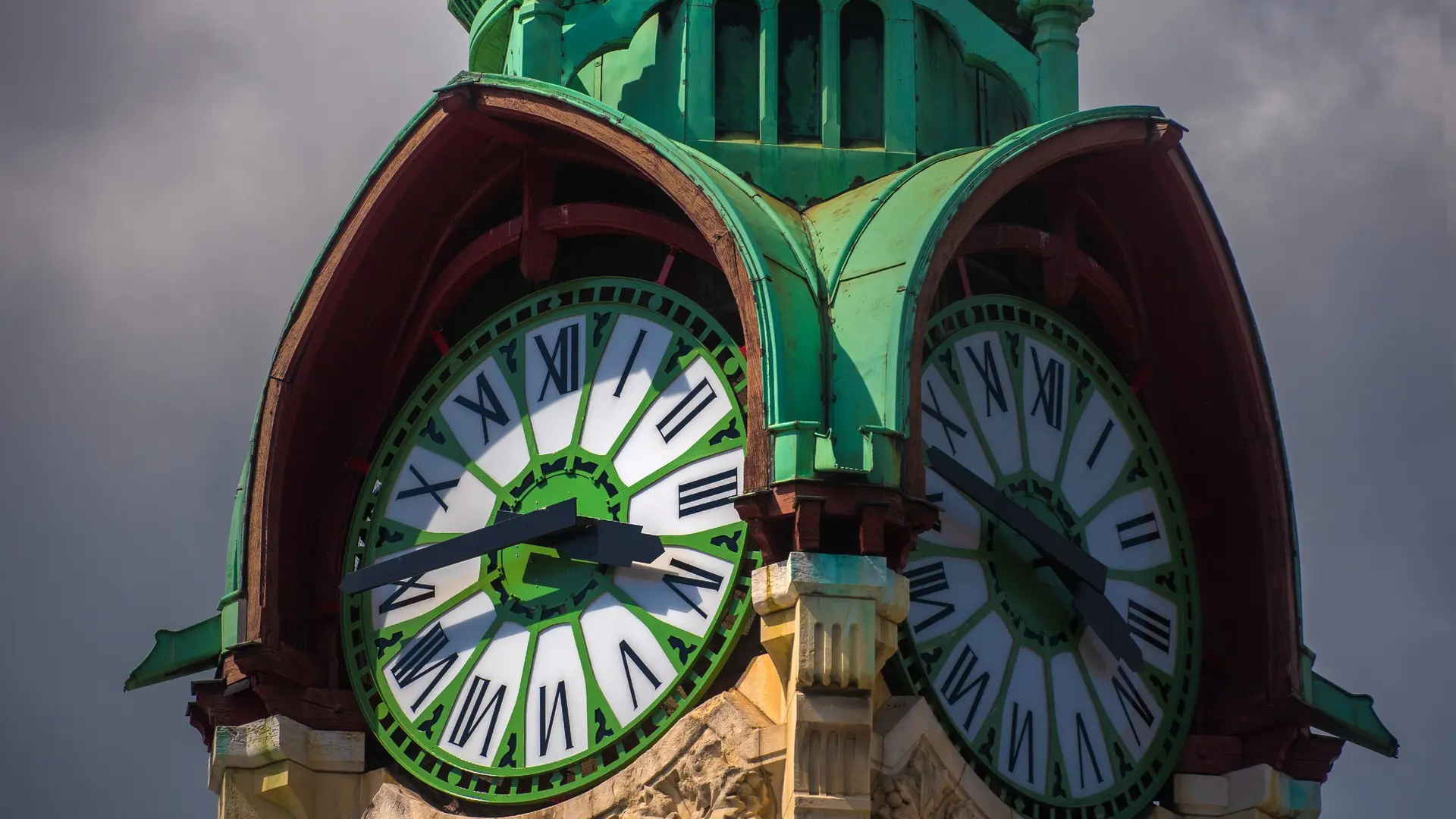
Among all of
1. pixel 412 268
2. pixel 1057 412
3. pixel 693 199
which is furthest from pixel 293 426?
pixel 1057 412

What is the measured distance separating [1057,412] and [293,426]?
11.3ft

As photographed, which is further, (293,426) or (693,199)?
(293,426)

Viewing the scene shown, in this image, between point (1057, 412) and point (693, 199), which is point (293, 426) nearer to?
point (693, 199)

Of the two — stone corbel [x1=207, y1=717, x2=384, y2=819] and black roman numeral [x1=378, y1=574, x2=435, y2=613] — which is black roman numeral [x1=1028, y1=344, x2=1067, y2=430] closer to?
black roman numeral [x1=378, y1=574, x2=435, y2=613]

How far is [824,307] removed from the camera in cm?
Answer: 1598

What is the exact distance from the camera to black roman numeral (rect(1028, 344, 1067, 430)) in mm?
17266

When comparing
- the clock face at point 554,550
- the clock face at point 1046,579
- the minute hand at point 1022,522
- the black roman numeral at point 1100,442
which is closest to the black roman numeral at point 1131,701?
the clock face at point 1046,579

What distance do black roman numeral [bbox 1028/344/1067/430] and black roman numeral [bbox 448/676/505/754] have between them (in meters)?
2.74

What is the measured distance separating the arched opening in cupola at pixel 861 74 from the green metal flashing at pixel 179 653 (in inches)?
144

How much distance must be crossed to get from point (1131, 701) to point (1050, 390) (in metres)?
1.45

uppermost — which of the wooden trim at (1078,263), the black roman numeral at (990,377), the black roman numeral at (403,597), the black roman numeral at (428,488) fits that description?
the wooden trim at (1078,263)

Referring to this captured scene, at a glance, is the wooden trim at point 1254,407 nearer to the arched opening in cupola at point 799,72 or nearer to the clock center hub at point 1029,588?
the clock center hub at point 1029,588

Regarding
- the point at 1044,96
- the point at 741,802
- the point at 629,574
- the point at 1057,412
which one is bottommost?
the point at 741,802

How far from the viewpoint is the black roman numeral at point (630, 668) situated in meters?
16.1
